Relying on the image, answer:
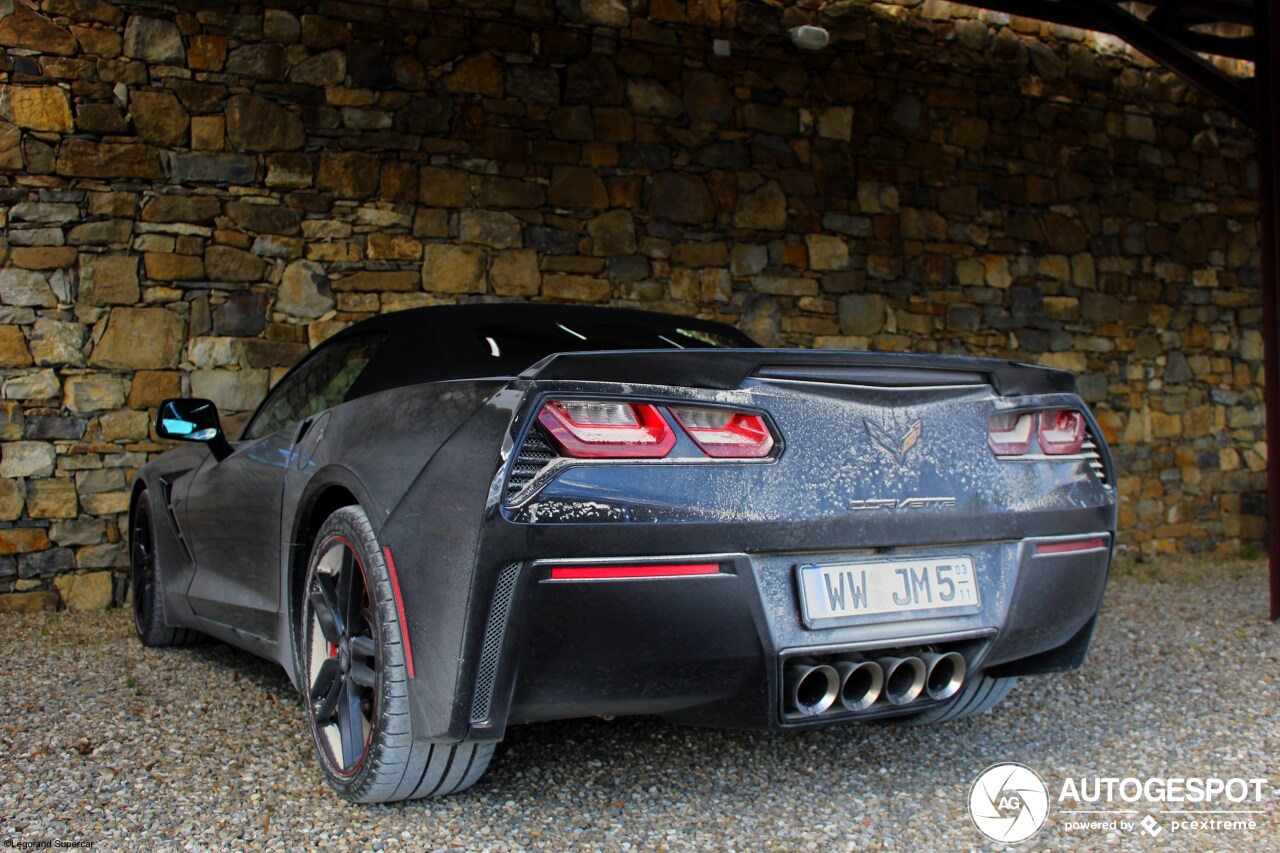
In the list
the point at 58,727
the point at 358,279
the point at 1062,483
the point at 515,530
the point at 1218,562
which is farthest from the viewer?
the point at 1218,562

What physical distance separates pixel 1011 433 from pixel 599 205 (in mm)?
4532

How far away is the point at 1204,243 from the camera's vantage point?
27.6ft

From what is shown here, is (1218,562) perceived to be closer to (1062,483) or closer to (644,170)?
(644,170)

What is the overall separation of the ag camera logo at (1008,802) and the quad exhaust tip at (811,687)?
1.55 feet

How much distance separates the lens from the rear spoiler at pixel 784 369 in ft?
6.63

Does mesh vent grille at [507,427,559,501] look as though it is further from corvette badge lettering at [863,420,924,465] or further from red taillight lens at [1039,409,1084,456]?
red taillight lens at [1039,409,1084,456]

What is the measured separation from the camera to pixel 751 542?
2018 millimetres

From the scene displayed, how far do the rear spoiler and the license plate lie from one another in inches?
14.9

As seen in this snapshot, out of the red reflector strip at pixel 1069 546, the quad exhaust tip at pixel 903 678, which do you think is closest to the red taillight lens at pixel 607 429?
the quad exhaust tip at pixel 903 678

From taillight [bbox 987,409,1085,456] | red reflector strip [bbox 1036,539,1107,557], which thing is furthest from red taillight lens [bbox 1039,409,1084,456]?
red reflector strip [bbox 1036,539,1107,557]

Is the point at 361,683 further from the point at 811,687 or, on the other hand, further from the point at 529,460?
the point at 811,687

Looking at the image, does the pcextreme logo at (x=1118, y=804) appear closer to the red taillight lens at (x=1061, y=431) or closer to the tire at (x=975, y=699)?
the tire at (x=975, y=699)

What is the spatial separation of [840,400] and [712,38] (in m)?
5.28

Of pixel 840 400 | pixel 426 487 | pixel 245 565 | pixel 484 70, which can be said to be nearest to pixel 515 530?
pixel 426 487
